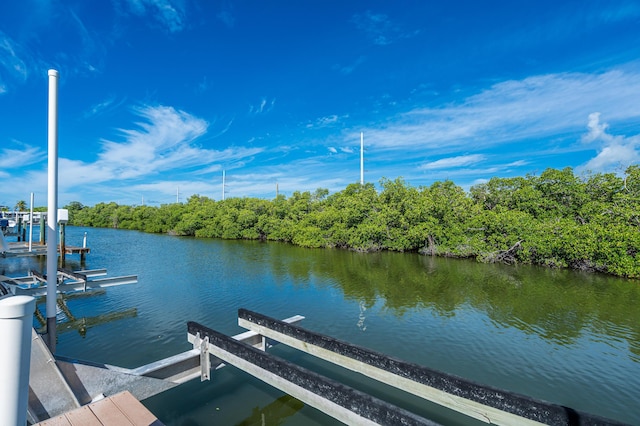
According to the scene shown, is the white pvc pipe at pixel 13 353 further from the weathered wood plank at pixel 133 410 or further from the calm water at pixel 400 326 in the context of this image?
the calm water at pixel 400 326

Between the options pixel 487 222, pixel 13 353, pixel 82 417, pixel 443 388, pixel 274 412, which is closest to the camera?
pixel 13 353

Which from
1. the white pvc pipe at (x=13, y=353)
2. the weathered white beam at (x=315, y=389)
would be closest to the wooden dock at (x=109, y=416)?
the weathered white beam at (x=315, y=389)

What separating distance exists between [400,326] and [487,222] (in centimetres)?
1683

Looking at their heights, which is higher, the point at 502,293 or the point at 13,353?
the point at 13,353

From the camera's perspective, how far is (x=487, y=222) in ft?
74.5

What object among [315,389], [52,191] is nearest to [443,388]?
[315,389]

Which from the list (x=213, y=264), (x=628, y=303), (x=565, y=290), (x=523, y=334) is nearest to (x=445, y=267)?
(x=565, y=290)

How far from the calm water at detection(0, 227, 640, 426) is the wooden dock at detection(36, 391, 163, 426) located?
7.03 feet

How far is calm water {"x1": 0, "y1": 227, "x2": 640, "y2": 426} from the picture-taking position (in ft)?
17.9

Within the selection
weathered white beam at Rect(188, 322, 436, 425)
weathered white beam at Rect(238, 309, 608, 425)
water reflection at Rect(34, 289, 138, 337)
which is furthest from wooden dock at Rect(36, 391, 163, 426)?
water reflection at Rect(34, 289, 138, 337)

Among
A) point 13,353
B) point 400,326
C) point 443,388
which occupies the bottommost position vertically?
point 400,326

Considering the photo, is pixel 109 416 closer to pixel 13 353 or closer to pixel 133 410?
pixel 133 410

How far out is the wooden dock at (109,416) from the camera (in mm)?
2807

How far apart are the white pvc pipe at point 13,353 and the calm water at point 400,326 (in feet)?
13.5
